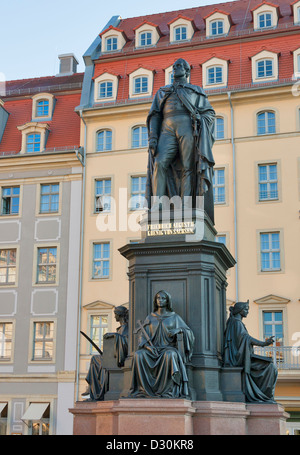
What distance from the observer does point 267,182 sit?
30594mm

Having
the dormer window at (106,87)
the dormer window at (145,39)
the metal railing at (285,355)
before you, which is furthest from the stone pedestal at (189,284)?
the dormer window at (145,39)

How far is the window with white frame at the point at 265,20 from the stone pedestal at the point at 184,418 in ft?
86.6

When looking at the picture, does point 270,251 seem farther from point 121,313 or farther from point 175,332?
point 175,332

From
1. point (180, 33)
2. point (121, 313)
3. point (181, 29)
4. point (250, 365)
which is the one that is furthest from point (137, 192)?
point (250, 365)

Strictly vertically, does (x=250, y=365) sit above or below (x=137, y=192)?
below

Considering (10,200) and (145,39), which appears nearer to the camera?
(10,200)

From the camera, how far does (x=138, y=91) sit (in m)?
33.4

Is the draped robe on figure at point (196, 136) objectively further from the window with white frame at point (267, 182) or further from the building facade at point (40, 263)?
the building facade at point (40, 263)

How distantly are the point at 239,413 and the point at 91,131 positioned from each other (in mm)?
25347

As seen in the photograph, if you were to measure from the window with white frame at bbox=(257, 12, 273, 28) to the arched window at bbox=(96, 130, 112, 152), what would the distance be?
27.6 feet

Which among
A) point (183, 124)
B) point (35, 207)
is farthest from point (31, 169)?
point (183, 124)

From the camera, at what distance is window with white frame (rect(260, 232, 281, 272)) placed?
29.6 m

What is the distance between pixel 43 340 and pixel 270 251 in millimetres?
10371
